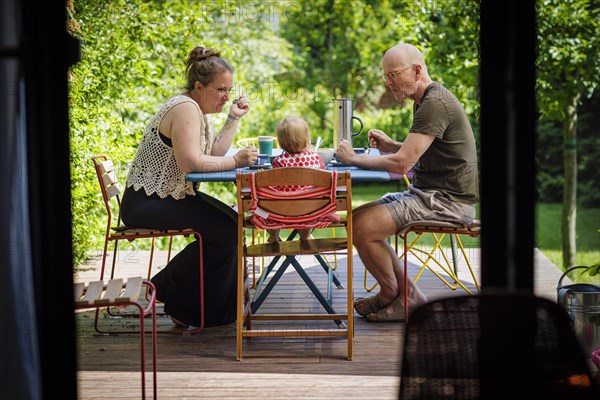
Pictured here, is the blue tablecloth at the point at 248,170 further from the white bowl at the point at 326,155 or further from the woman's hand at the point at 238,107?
the woman's hand at the point at 238,107

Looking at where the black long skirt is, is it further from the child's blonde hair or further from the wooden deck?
the child's blonde hair

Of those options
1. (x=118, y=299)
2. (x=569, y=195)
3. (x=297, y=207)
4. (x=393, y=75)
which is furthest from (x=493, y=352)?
(x=569, y=195)

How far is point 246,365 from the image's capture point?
3.82 meters

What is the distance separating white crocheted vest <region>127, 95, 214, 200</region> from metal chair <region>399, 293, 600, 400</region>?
88.7 inches

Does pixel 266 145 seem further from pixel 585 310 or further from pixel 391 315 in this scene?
pixel 585 310

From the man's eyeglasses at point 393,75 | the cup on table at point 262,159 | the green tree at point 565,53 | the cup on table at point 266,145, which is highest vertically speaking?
the green tree at point 565,53

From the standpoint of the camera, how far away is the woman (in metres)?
4.16

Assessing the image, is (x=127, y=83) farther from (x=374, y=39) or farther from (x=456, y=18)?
(x=374, y=39)

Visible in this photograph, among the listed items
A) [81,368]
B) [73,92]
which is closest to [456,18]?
[73,92]

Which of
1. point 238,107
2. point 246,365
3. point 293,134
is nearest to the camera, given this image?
point 246,365

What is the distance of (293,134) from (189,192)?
1.97 ft

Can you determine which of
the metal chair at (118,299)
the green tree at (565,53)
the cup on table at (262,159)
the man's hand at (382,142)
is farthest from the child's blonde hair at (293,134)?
the green tree at (565,53)

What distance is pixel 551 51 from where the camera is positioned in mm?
6961

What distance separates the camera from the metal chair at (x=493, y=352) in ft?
6.94
